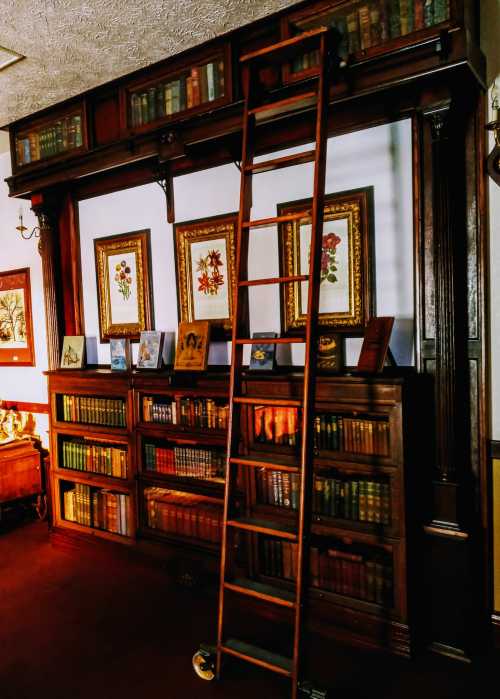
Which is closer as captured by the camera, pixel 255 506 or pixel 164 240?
pixel 255 506

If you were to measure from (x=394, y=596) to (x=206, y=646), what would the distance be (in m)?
0.92

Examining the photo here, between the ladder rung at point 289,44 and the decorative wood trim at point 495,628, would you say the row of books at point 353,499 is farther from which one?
the ladder rung at point 289,44

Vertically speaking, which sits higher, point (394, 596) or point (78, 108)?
point (78, 108)

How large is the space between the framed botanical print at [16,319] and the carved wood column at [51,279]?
725 mm

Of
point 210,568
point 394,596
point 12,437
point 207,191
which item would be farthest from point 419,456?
point 12,437

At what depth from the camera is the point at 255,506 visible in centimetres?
291

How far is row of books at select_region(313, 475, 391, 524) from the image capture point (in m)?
2.57

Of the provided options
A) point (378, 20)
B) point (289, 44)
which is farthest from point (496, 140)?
point (289, 44)

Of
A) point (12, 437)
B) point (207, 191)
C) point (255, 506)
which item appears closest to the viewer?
point (255, 506)

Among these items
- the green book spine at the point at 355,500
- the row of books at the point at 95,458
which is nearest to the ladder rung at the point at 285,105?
the green book spine at the point at 355,500

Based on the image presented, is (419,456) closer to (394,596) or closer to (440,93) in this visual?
(394,596)

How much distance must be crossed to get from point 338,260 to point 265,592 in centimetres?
172

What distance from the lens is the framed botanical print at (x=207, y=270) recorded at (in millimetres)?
3344

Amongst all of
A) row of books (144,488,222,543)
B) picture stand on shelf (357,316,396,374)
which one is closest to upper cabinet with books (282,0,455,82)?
picture stand on shelf (357,316,396,374)
